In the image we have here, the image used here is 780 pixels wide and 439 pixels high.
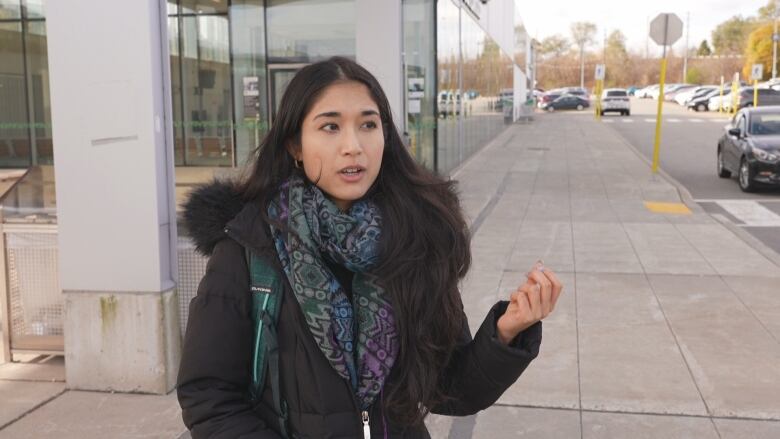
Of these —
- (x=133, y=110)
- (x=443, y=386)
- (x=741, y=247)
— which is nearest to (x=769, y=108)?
(x=741, y=247)

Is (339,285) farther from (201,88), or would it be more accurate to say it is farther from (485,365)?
(201,88)

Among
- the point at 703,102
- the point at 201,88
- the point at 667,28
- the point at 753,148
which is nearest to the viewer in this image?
the point at 753,148

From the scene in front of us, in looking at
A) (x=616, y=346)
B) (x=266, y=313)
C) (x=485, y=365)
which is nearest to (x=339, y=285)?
(x=266, y=313)

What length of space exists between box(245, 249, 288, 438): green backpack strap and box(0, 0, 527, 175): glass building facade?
35.1 feet

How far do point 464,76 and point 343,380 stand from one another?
1807 centimetres

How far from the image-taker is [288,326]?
1.76m

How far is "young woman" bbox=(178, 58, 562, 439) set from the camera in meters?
1.74

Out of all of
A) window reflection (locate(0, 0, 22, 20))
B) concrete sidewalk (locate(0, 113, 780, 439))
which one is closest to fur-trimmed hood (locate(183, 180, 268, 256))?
concrete sidewalk (locate(0, 113, 780, 439))

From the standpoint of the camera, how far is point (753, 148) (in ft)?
48.2

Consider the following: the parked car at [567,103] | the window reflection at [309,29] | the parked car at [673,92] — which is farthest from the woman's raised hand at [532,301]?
the parked car at [673,92]

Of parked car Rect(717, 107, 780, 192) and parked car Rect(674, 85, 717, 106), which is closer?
parked car Rect(717, 107, 780, 192)

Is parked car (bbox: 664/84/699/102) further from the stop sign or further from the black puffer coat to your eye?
the black puffer coat

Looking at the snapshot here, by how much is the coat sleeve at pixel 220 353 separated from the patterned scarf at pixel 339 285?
12 centimetres

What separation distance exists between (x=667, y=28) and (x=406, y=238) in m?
15.2
